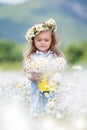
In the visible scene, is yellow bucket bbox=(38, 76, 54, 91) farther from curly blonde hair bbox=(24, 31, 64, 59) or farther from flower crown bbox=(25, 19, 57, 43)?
flower crown bbox=(25, 19, 57, 43)

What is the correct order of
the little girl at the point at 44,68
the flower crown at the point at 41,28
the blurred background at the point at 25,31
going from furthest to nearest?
1. the blurred background at the point at 25,31
2. the flower crown at the point at 41,28
3. the little girl at the point at 44,68

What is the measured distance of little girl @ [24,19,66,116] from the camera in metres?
8.12

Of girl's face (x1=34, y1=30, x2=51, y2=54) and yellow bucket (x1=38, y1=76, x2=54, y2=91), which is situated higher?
girl's face (x1=34, y1=30, x2=51, y2=54)

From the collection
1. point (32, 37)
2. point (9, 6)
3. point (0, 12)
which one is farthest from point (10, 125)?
point (9, 6)

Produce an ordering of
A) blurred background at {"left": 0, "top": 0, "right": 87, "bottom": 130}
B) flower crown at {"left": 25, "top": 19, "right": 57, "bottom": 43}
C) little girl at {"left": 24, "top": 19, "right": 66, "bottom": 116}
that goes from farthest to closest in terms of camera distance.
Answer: blurred background at {"left": 0, "top": 0, "right": 87, "bottom": 130} < flower crown at {"left": 25, "top": 19, "right": 57, "bottom": 43} < little girl at {"left": 24, "top": 19, "right": 66, "bottom": 116}

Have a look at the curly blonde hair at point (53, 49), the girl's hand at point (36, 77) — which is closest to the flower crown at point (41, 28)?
the curly blonde hair at point (53, 49)

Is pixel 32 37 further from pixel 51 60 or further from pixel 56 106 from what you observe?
pixel 56 106

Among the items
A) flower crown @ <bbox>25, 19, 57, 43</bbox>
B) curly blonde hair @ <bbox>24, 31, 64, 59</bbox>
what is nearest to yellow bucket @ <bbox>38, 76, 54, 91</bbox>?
curly blonde hair @ <bbox>24, 31, 64, 59</bbox>

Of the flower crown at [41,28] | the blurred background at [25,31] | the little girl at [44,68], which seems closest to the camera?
the little girl at [44,68]

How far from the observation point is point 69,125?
7668mm

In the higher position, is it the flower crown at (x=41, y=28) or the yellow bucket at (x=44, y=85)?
the flower crown at (x=41, y=28)

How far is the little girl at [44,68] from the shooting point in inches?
320

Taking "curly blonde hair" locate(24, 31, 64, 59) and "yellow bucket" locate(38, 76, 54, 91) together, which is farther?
"curly blonde hair" locate(24, 31, 64, 59)

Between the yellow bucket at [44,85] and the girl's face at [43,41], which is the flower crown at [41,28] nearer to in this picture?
the girl's face at [43,41]
